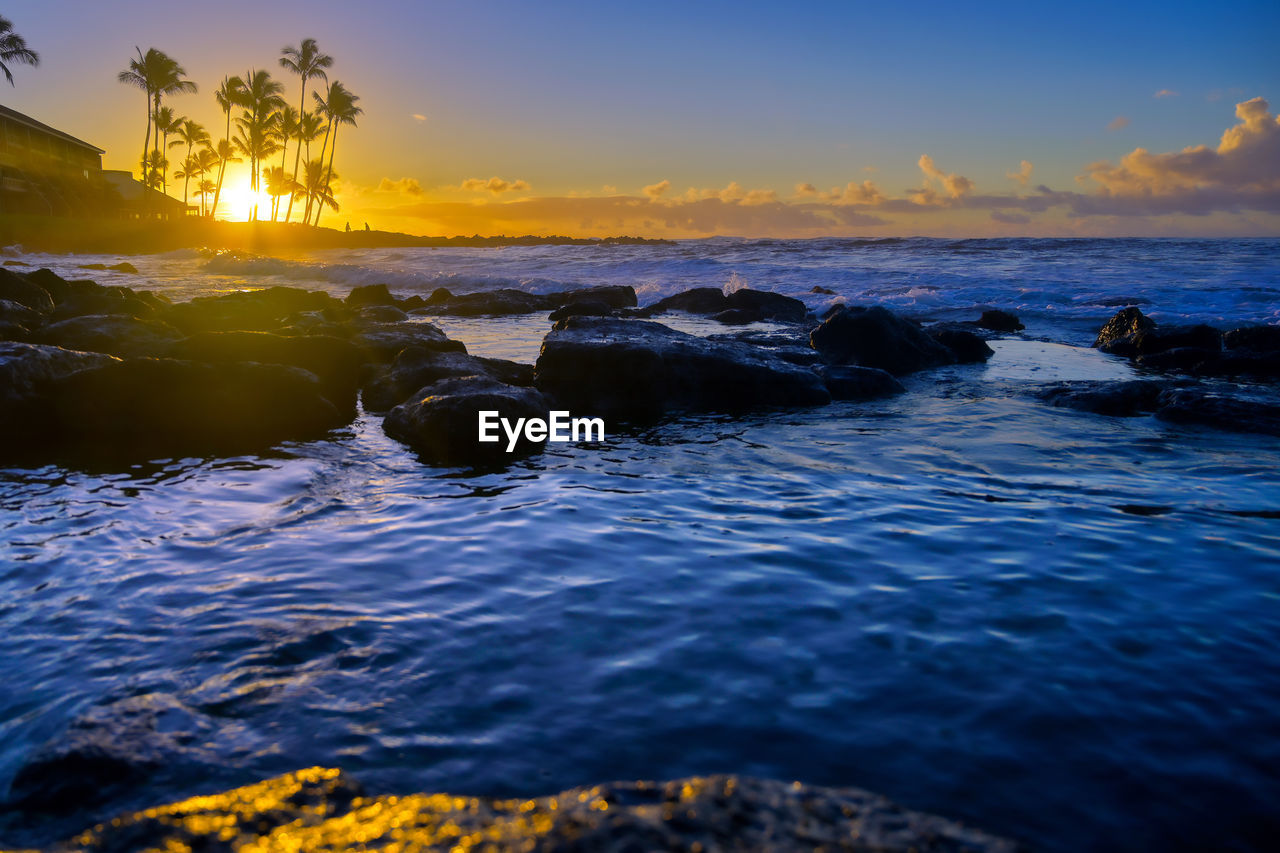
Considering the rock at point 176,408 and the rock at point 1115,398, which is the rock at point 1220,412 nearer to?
the rock at point 1115,398

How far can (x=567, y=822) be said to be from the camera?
174 centimetres

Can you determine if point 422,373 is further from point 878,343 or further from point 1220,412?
point 1220,412

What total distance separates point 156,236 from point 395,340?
5613 centimetres

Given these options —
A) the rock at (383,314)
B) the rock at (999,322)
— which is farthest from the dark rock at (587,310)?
the rock at (999,322)

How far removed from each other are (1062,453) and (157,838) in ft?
21.3

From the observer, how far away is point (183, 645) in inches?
120

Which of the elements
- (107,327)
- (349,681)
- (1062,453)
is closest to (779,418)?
(1062,453)

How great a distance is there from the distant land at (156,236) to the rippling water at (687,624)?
53.9m

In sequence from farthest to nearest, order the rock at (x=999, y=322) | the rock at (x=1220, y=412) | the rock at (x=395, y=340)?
the rock at (x=999, y=322)
the rock at (x=395, y=340)
the rock at (x=1220, y=412)

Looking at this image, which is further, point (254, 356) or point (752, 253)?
point (752, 253)

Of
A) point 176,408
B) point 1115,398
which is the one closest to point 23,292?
point 176,408

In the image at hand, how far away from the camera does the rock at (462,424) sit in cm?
628

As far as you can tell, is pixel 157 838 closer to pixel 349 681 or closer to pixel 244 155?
pixel 349 681

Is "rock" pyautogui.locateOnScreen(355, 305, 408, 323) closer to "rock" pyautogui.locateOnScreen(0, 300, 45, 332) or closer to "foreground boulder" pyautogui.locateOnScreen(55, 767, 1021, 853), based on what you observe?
"rock" pyautogui.locateOnScreen(0, 300, 45, 332)
